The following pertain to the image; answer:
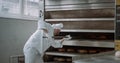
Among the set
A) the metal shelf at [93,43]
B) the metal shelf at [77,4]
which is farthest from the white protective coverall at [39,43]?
the metal shelf at [77,4]

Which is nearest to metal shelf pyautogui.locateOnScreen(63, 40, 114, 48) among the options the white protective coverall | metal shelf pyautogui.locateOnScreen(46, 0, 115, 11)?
the white protective coverall

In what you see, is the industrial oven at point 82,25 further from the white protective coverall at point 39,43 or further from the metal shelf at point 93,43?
the white protective coverall at point 39,43

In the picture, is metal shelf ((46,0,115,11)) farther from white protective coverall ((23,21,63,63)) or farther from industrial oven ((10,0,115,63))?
white protective coverall ((23,21,63,63))

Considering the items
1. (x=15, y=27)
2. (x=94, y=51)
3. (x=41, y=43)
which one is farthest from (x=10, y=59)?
(x=94, y=51)

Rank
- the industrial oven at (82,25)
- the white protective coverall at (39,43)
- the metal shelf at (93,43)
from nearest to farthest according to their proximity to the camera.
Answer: the metal shelf at (93,43) < the industrial oven at (82,25) < the white protective coverall at (39,43)

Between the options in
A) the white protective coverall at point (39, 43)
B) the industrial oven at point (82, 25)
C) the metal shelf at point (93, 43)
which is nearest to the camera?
the metal shelf at point (93, 43)

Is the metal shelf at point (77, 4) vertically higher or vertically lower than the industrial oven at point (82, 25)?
higher

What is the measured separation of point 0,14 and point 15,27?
393mm

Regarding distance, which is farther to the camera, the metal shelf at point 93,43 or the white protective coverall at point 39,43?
the white protective coverall at point 39,43

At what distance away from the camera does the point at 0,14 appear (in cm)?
344

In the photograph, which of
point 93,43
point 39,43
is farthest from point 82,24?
point 39,43

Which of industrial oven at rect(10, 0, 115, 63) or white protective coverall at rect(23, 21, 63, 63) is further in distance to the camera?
white protective coverall at rect(23, 21, 63, 63)

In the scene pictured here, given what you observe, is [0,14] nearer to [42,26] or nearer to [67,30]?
[42,26]

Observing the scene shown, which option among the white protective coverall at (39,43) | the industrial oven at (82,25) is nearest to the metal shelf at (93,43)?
the industrial oven at (82,25)
